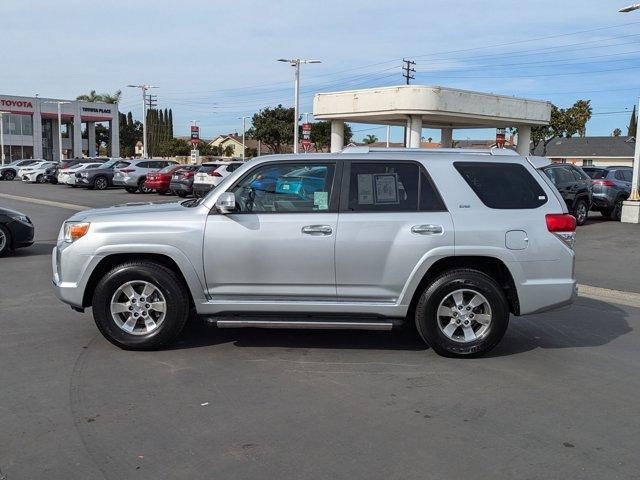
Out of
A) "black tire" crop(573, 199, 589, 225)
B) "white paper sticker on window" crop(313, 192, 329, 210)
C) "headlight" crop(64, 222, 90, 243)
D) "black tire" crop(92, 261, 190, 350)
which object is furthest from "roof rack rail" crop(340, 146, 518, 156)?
"black tire" crop(573, 199, 589, 225)

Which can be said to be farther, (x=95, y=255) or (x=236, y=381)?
(x=95, y=255)

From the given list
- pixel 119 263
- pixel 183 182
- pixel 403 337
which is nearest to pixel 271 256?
pixel 119 263

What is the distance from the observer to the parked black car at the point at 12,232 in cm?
1120

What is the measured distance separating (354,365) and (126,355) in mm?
2076

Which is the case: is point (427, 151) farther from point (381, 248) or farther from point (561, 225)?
point (561, 225)

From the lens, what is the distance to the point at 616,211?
19750 mm

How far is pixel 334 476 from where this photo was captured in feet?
11.6

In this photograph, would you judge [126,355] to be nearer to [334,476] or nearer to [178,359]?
[178,359]

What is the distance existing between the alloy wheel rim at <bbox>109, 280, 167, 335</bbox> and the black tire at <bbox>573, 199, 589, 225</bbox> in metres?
14.5

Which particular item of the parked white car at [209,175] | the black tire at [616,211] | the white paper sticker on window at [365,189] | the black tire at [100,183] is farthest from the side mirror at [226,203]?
the black tire at [100,183]

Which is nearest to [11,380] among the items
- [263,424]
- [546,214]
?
[263,424]

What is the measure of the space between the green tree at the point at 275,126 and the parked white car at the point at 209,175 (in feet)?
156

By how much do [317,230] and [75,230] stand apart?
2248 millimetres

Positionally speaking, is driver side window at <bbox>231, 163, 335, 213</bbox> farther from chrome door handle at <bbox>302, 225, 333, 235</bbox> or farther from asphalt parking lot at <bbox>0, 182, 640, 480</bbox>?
asphalt parking lot at <bbox>0, 182, 640, 480</bbox>
